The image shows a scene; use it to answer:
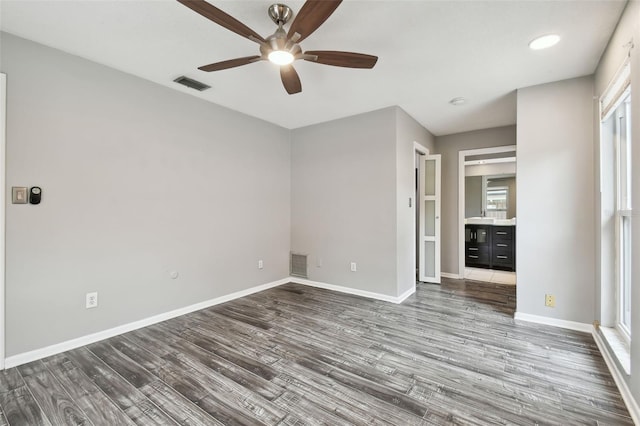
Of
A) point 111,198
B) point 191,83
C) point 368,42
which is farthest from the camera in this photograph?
point 191,83

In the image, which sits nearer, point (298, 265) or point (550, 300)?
point (550, 300)

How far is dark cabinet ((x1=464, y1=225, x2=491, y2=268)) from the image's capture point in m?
5.84

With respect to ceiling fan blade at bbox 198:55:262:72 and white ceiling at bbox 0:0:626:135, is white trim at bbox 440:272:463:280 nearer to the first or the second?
white ceiling at bbox 0:0:626:135

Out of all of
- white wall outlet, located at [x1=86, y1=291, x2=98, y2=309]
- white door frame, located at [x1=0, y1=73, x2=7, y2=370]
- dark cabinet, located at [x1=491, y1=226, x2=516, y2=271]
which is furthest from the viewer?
dark cabinet, located at [x1=491, y1=226, x2=516, y2=271]

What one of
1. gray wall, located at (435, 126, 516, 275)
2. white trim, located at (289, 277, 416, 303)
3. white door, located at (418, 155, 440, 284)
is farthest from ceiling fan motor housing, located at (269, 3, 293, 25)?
gray wall, located at (435, 126, 516, 275)

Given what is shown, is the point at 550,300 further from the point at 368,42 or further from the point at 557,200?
the point at 368,42

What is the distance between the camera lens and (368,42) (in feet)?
7.60

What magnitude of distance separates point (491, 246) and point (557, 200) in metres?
3.12

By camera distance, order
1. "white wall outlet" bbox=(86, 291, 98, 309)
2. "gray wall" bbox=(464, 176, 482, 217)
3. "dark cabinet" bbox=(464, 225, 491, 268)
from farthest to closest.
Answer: "gray wall" bbox=(464, 176, 482, 217)
"dark cabinet" bbox=(464, 225, 491, 268)
"white wall outlet" bbox=(86, 291, 98, 309)

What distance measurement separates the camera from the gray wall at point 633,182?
65.9 inches

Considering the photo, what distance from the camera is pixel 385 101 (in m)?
3.60

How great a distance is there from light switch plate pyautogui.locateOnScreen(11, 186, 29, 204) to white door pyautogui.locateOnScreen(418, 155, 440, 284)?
4.85 m

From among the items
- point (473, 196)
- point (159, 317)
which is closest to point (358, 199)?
point (159, 317)

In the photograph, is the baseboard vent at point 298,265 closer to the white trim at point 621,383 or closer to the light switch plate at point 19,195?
the light switch plate at point 19,195
